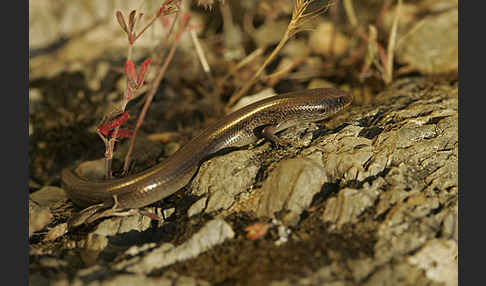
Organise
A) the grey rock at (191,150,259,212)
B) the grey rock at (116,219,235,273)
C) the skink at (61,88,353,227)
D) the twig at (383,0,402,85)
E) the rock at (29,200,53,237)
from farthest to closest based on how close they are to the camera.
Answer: the twig at (383,0,402,85)
the skink at (61,88,353,227)
the rock at (29,200,53,237)
the grey rock at (191,150,259,212)
the grey rock at (116,219,235,273)

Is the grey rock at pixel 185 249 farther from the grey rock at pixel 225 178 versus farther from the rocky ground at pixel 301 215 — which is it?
the grey rock at pixel 225 178

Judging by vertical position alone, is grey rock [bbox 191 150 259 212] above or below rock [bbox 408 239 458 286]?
above

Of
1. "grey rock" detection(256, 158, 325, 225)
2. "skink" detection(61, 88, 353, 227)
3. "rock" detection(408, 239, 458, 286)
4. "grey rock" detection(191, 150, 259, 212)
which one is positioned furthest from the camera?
"skink" detection(61, 88, 353, 227)

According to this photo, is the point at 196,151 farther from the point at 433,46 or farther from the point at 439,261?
the point at 433,46

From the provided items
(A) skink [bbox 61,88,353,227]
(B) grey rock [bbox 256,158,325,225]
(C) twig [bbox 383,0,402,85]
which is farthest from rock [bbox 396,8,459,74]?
(B) grey rock [bbox 256,158,325,225]

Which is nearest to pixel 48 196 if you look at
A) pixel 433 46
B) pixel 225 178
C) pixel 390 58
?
pixel 225 178

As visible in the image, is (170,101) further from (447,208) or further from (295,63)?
(447,208)

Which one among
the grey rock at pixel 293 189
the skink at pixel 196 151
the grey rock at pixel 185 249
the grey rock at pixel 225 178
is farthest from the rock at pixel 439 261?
the skink at pixel 196 151

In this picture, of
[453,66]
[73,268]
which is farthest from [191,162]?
[453,66]

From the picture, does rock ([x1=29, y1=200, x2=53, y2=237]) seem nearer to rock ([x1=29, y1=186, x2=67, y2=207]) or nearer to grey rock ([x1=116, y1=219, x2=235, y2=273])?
rock ([x1=29, y1=186, x2=67, y2=207])
